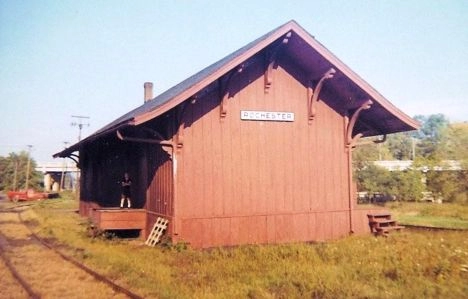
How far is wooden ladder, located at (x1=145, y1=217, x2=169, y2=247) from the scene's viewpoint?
1112 cm

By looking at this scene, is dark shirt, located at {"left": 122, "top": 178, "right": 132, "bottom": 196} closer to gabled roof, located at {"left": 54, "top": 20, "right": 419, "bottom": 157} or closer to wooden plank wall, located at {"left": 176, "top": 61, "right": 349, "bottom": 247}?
gabled roof, located at {"left": 54, "top": 20, "right": 419, "bottom": 157}

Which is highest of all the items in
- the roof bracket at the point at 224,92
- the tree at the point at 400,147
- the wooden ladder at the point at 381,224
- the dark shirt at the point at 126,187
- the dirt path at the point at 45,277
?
the tree at the point at 400,147

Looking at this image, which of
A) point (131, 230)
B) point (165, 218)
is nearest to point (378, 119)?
point (165, 218)

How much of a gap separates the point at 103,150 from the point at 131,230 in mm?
7045

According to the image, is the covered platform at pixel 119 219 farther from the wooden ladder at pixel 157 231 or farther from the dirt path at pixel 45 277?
the dirt path at pixel 45 277

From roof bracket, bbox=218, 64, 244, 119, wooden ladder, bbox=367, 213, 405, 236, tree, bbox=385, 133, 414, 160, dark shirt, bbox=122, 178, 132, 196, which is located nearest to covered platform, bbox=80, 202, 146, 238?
dark shirt, bbox=122, 178, 132, 196

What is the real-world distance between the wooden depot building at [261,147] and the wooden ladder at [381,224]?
0.26 meters

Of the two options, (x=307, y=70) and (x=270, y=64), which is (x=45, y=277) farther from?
(x=307, y=70)

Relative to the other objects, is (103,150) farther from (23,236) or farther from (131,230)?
(131,230)

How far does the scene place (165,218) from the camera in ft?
37.1

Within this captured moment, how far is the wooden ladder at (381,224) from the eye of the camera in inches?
518

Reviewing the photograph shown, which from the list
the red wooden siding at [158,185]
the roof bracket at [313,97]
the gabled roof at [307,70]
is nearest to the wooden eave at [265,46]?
the gabled roof at [307,70]

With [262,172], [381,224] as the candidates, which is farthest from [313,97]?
[381,224]

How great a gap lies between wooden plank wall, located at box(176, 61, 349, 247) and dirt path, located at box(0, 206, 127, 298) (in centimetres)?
309
